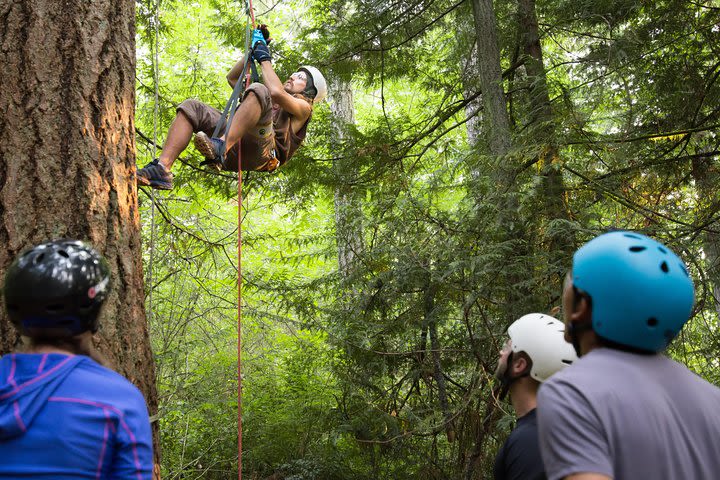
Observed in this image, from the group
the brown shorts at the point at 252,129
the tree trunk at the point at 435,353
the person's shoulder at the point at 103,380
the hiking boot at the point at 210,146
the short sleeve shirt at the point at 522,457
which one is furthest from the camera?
the tree trunk at the point at 435,353

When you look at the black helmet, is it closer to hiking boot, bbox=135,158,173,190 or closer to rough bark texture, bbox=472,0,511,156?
hiking boot, bbox=135,158,173,190

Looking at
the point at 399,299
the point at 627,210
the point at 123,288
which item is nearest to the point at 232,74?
the point at 399,299

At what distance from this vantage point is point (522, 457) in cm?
219

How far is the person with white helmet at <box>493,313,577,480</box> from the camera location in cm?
227

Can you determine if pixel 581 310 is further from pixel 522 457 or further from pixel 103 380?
pixel 103 380

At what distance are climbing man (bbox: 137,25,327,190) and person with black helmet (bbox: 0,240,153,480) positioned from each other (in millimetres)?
2605

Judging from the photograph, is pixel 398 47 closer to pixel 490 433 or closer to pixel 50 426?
pixel 490 433

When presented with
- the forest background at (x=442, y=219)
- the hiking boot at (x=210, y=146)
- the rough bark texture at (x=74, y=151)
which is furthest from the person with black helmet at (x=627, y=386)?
the hiking boot at (x=210, y=146)

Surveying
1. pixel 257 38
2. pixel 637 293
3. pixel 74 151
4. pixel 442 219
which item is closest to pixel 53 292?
pixel 74 151

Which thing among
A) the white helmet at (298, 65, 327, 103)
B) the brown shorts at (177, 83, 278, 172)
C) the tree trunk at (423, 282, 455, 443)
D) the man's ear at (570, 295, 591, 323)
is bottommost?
the tree trunk at (423, 282, 455, 443)

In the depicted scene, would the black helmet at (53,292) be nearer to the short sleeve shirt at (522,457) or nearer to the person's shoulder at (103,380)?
the person's shoulder at (103,380)

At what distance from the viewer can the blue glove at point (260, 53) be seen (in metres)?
4.90

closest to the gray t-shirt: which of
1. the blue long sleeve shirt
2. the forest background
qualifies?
the blue long sleeve shirt

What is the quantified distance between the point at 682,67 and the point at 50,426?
19.1 feet
